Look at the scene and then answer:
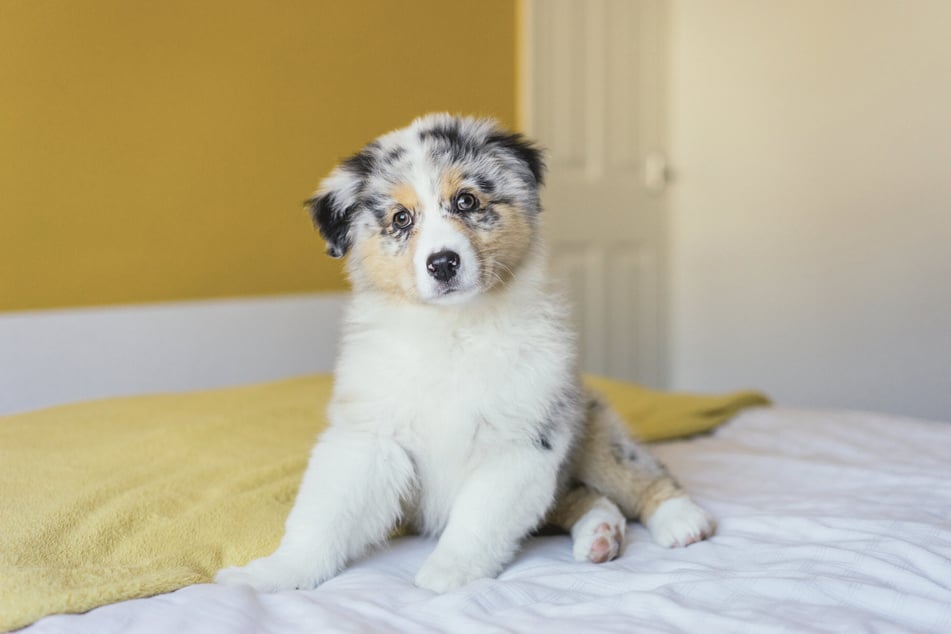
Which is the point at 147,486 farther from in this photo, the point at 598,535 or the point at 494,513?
the point at 598,535

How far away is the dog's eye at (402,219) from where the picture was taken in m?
1.74

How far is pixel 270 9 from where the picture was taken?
3408mm

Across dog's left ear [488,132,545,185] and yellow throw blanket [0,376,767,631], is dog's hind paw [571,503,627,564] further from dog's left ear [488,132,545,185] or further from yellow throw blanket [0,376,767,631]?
dog's left ear [488,132,545,185]

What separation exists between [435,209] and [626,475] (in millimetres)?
679

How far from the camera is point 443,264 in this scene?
162 centimetres

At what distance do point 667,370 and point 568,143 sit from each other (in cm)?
149

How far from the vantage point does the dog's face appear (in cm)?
165

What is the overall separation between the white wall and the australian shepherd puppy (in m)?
2.68

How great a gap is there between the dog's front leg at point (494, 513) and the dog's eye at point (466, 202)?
48 centimetres

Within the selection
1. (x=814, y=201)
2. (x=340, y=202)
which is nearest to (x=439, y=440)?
(x=340, y=202)

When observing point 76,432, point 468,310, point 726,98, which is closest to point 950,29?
point 726,98

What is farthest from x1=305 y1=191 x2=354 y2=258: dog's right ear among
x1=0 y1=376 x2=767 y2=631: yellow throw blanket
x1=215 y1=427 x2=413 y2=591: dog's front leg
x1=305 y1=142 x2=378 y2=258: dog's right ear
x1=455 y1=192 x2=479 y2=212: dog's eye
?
x1=0 y1=376 x2=767 y2=631: yellow throw blanket

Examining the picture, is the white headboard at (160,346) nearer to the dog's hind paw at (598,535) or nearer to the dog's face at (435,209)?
the dog's face at (435,209)

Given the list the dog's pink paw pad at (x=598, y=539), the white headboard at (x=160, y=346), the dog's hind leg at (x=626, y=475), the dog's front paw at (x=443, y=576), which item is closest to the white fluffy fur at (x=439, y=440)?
the dog's front paw at (x=443, y=576)
